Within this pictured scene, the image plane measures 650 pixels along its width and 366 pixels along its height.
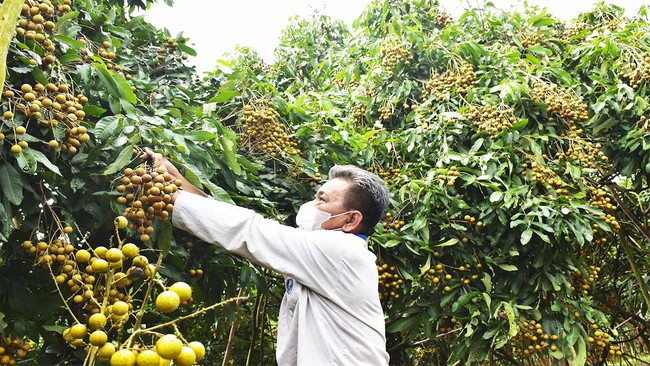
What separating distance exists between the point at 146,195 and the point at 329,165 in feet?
4.76

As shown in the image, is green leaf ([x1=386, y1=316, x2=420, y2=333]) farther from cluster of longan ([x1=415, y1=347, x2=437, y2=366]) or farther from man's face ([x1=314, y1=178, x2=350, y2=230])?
cluster of longan ([x1=415, y1=347, x2=437, y2=366])

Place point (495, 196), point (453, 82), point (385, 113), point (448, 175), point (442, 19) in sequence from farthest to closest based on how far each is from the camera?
point (442, 19), point (385, 113), point (453, 82), point (448, 175), point (495, 196)

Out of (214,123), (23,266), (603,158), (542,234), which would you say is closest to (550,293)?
(542,234)

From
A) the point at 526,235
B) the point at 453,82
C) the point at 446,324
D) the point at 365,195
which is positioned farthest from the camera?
the point at 453,82

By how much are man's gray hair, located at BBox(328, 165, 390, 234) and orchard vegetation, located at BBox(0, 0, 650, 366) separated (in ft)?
1.32

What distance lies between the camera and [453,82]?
340cm

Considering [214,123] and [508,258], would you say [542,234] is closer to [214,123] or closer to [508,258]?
[508,258]

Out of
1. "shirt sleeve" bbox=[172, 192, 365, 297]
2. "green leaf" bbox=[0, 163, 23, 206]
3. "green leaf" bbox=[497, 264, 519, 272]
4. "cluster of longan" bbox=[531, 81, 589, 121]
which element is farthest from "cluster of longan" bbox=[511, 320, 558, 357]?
"green leaf" bbox=[0, 163, 23, 206]

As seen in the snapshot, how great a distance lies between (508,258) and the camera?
9.50 feet

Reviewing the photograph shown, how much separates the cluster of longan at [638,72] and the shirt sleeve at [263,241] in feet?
7.75

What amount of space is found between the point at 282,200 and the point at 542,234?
3.71ft

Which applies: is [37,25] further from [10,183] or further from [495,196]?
[495,196]

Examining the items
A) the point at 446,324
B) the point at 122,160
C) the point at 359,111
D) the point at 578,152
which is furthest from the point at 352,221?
the point at 359,111

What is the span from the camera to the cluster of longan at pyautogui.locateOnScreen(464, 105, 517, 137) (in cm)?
297
